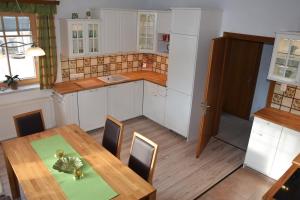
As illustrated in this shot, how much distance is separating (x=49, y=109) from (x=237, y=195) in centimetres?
327

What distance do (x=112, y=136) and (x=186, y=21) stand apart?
6.87ft

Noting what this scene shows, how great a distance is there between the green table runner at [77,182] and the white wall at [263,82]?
4.16 meters

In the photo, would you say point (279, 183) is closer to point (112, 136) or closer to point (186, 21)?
point (112, 136)

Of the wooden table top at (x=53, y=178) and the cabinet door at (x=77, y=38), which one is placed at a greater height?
the cabinet door at (x=77, y=38)

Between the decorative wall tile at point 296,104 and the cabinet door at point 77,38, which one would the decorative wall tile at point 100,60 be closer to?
the cabinet door at point 77,38

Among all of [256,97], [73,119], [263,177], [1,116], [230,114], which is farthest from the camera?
[230,114]

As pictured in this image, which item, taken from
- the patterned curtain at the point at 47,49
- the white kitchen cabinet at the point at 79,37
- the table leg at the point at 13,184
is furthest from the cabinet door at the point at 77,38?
the table leg at the point at 13,184

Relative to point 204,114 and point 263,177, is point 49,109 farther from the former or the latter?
point 263,177

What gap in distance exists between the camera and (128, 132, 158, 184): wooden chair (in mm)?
2418

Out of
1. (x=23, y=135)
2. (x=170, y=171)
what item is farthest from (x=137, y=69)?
(x=23, y=135)

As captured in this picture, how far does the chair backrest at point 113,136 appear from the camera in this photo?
2.84 meters

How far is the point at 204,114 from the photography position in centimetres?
373

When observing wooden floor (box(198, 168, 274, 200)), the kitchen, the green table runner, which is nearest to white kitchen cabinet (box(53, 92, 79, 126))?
the kitchen

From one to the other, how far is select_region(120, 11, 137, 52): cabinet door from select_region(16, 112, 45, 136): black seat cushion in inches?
88.3
